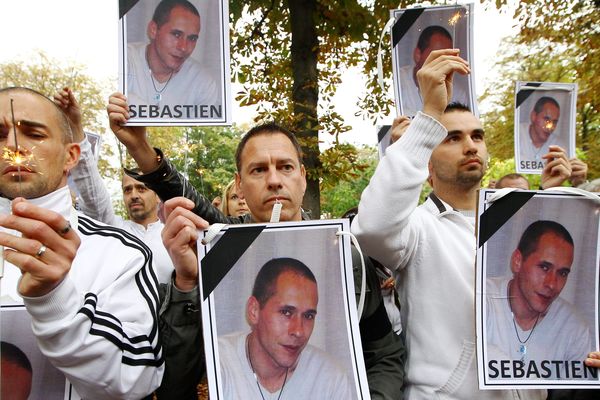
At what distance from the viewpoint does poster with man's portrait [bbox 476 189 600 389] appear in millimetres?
2016

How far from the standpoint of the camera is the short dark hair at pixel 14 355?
1769mm

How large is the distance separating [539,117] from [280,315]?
3.61m

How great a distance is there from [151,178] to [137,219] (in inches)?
92.1

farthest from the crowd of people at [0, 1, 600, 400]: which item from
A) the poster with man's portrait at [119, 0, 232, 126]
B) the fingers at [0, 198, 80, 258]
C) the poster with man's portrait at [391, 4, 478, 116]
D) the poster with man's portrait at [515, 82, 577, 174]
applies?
the poster with man's portrait at [515, 82, 577, 174]

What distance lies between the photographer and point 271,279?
1874mm

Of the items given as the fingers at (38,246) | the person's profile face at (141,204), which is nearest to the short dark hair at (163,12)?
the fingers at (38,246)

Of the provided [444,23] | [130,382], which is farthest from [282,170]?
[444,23]

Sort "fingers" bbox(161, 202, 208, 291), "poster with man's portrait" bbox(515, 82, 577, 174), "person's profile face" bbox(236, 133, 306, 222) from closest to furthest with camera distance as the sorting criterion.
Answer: "fingers" bbox(161, 202, 208, 291) < "person's profile face" bbox(236, 133, 306, 222) < "poster with man's portrait" bbox(515, 82, 577, 174)

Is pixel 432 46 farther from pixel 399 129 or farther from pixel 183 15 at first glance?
pixel 183 15

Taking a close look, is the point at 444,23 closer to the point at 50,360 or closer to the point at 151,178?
the point at 151,178

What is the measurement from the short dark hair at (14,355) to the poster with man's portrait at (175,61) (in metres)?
1.03

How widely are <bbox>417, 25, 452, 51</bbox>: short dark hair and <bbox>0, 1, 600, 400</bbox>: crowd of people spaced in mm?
771

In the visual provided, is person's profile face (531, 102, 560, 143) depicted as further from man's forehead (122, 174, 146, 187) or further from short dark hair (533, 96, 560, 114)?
man's forehead (122, 174, 146, 187)

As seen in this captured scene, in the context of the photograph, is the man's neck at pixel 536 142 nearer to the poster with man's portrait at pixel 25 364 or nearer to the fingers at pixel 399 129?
the fingers at pixel 399 129
